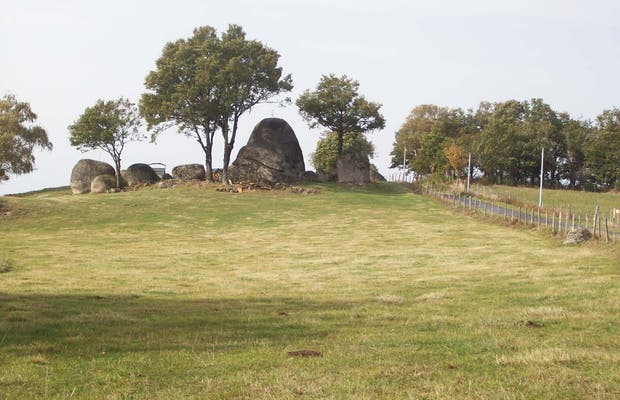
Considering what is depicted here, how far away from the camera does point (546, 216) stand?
40531 mm

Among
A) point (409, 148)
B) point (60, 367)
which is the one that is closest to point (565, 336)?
point (60, 367)

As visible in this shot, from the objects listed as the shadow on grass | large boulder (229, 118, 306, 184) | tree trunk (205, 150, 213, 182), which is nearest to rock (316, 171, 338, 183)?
large boulder (229, 118, 306, 184)

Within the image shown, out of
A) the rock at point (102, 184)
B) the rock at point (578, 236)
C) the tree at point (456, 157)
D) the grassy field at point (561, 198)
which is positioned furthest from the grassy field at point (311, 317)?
the tree at point (456, 157)

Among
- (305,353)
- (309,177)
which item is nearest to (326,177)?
(309,177)

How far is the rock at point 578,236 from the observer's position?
108 feet

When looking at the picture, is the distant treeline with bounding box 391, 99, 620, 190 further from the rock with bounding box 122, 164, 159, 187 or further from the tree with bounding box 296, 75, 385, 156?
the rock with bounding box 122, 164, 159, 187

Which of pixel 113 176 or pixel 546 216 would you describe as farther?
pixel 113 176

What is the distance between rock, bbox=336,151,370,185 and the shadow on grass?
58427 millimetres

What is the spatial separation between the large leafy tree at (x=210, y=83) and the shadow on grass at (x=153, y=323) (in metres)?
50.6

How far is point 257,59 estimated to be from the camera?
70.5 metres

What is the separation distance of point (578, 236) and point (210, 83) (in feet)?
146

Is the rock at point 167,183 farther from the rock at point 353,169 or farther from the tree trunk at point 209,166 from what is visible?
the rock at point 353,169

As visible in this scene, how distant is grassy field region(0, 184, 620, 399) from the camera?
9.12 m

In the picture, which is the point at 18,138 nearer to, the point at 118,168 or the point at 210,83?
the point at 118,168
